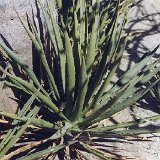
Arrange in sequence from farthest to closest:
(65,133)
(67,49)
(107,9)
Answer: (107,9) → (65,133) → (67,49)

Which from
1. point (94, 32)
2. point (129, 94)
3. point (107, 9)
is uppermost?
point (107, 9)

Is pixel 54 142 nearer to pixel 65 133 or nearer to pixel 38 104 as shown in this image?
pixel 65 133

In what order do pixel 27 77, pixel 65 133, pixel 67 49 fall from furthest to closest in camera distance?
pixel 27 77
pixel 65 133
pixel 67 49

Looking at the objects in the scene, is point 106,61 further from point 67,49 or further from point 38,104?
point 38,104

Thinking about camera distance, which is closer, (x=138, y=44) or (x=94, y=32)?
(x=94, y=32)

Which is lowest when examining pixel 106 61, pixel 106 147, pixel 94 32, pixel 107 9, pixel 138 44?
pixel 106 147

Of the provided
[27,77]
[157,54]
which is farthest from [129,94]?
[157,54]

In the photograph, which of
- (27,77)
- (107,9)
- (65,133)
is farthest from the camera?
(107,9)

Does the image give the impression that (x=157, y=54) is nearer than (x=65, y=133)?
No

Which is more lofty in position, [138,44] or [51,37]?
[138,44]

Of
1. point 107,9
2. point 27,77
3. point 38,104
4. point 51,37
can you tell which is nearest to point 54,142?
point 38,104
